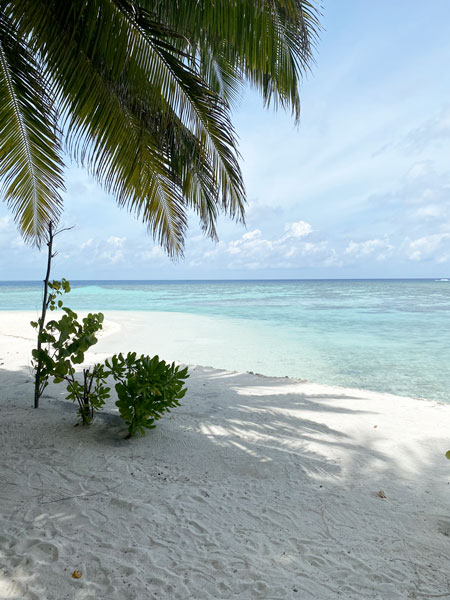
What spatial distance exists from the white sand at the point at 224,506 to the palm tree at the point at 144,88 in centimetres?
214

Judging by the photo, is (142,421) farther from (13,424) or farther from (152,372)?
(13,424)

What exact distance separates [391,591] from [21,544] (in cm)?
179

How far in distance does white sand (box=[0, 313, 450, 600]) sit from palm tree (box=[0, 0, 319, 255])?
2.14m

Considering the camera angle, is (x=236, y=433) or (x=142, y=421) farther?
(x=236, y=433)

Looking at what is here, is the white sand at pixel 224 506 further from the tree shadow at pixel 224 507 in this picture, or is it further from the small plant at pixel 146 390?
the small plant at pixel 146 390

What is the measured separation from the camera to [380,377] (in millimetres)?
7840

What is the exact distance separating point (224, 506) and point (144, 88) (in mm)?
3233

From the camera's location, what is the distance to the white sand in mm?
1869

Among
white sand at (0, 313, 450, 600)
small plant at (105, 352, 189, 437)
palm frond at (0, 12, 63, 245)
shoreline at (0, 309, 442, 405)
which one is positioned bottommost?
shoreline at (0, 309, 442, 405)

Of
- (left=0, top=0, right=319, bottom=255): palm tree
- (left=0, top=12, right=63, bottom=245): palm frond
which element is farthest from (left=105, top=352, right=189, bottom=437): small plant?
(left=0, top=12, right=63, bottom=245): palm frond

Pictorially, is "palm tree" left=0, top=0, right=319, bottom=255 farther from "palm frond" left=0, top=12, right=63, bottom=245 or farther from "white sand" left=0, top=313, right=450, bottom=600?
"white sand" left=0, top=313, right=450, bottom=600

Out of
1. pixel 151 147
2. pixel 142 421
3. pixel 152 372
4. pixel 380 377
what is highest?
pixel 151 147

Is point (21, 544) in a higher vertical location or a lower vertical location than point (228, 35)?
lower

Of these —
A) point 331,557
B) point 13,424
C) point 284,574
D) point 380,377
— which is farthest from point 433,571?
point 380,377
